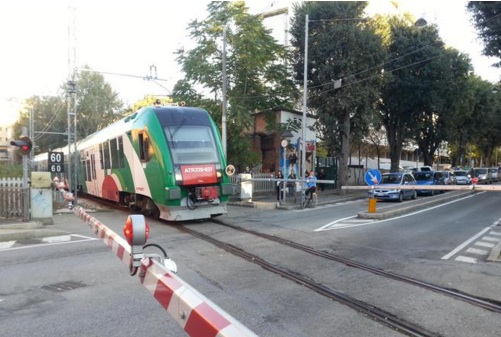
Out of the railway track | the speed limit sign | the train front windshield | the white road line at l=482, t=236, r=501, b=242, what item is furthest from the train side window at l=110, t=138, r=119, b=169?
the white road line at l=482, t=236, r=501, b=242

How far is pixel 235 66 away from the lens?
995 inches

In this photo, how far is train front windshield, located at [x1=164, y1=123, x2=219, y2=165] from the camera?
1223 centimetres

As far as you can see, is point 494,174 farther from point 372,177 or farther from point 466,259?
point 466,259

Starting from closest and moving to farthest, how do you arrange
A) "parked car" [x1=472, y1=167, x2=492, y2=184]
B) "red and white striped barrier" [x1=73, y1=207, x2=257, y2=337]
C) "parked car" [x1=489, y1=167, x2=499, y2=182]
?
"red and white striped barrier" [x1=73, y1=207, x2=257, y2=337] < "parked car" [x1=472, y1=167, x2=492, y2=184] < "parked car" [x1=489, y1=167, x2=499, y2=182]

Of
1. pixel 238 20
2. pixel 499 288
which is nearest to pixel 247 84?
pixel 238 20

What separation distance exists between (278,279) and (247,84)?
20577mm

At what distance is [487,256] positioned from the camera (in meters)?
8.77

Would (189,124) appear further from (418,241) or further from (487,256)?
(487,256)

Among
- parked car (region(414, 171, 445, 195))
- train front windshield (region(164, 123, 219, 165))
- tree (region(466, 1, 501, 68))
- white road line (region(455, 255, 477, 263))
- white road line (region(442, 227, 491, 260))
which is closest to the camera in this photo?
white road line (region(455, 255, 477, 263))

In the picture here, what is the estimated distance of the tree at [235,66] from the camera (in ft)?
79.6

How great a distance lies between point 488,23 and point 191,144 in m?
15.2

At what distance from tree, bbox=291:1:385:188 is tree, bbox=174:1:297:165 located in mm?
2611

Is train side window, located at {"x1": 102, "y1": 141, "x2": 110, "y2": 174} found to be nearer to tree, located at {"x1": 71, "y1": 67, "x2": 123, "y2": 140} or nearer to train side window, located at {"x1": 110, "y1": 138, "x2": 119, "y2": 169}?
train side window, located at {"x1": 110, "y1": 138, "x2": 119, "y2": 169}

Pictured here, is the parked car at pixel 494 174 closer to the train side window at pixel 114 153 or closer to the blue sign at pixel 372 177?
the blue sign at pixel 372 177
